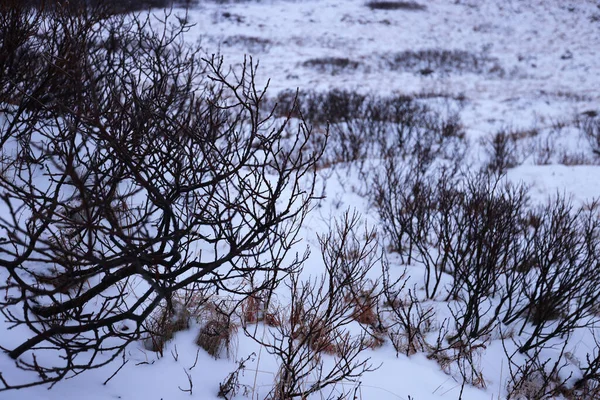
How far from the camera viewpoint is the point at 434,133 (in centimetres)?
817

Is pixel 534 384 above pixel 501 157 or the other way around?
the other way around

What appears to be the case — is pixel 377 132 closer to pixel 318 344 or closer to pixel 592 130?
pixel 592 130

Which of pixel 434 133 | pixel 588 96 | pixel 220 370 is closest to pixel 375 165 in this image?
pixel 434 133

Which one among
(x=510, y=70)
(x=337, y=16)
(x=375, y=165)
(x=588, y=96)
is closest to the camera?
(x=375, y=165)

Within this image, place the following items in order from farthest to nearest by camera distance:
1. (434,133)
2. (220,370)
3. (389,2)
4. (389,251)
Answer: (389,2)
(434,133)
(389,251)
(220,370)

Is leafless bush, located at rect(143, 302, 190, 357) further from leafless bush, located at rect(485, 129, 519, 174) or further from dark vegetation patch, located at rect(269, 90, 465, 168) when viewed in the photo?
leafless bush, located at rect(485, 129, 519, 174)

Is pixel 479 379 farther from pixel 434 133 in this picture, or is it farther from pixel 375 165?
pixel 434 133

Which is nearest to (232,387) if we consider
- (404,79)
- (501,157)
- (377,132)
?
(501,157)

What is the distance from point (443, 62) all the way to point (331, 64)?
19.0 feet

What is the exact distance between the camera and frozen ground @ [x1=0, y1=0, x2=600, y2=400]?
206 centimetres

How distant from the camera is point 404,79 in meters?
15.7

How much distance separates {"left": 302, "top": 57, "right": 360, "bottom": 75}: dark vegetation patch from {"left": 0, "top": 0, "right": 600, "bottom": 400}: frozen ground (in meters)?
0.11

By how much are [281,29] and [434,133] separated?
16139 millimetres

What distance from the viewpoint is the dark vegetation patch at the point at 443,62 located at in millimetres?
17375
